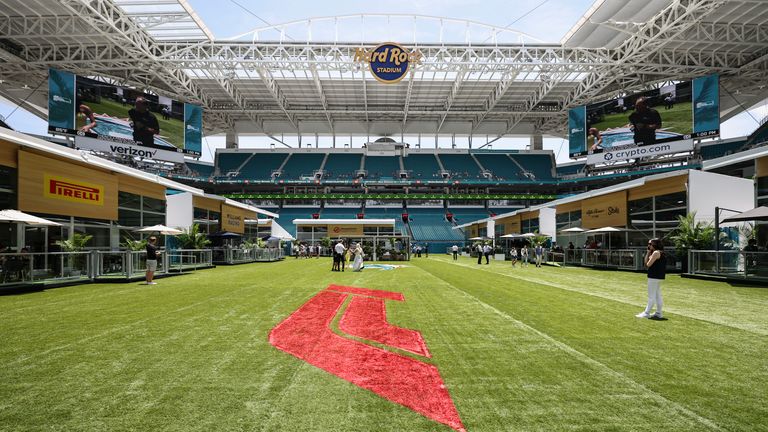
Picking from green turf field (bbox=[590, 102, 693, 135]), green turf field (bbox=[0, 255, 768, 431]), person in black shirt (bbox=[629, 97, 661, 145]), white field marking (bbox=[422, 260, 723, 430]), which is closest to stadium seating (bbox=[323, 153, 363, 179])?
person in black shirt (bbox=[629, 97, 661, 145])

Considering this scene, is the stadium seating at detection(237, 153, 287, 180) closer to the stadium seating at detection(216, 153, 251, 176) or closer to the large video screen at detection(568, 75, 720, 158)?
the stadium seating at detection(216, 153, 251, 176)

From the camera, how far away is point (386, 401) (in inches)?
157

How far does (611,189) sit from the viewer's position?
26297 millimetres

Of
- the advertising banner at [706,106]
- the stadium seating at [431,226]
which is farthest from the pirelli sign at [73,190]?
the advertising banner at [706,106]

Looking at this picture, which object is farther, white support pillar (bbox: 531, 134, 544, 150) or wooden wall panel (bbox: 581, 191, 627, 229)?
white support pillar (bbox: 531, 134, 544, 150)

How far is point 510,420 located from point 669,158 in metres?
52.4

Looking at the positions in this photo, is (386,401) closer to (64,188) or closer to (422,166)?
(64,188)

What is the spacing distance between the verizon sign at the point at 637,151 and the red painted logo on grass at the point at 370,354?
39.6 metres

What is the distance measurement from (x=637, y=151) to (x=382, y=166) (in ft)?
117

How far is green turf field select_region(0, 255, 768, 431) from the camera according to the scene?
3.55 meters

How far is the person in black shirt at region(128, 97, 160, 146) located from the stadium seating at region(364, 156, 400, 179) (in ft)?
103

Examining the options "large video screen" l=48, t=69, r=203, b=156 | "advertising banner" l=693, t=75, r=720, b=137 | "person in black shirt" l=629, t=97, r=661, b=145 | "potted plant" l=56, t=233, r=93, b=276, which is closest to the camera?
"potted plant" l=56, t=233, r=93, b=276

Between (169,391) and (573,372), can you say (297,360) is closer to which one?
(169,391)

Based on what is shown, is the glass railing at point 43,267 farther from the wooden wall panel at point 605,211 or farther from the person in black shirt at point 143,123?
the person in black shirt at point 143,123
